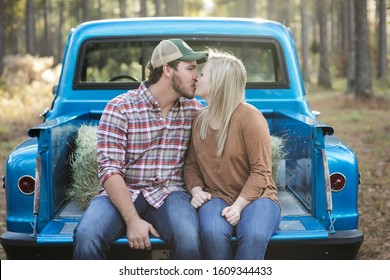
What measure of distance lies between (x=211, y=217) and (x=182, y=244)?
0.71 ft

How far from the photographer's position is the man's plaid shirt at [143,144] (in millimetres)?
3555

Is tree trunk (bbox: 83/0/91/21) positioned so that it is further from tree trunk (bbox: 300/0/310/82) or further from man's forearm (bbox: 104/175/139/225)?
man's forearm (bbox: 104/175/139/225)

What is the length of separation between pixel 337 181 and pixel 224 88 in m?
0.86

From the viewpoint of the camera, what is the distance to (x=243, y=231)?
328 cm

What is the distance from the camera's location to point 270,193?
3.53m

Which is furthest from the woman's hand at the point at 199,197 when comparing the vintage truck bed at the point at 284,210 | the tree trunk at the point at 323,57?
the tree trunk at the point at 323,57

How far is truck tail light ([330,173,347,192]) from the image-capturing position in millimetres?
3656

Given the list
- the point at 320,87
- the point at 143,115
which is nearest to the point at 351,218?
the point at 143,115

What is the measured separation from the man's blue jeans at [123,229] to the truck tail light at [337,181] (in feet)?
2.73

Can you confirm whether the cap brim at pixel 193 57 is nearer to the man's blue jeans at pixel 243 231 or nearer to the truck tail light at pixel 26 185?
the man's blue jeans at pixel 243 231

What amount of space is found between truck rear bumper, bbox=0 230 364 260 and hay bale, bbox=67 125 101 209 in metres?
0.47

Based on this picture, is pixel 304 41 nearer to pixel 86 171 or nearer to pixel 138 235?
pixel 86 171

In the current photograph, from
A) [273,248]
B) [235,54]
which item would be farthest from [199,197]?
[235,54]

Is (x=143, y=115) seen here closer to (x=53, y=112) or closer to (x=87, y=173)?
(x=87, y=173)
